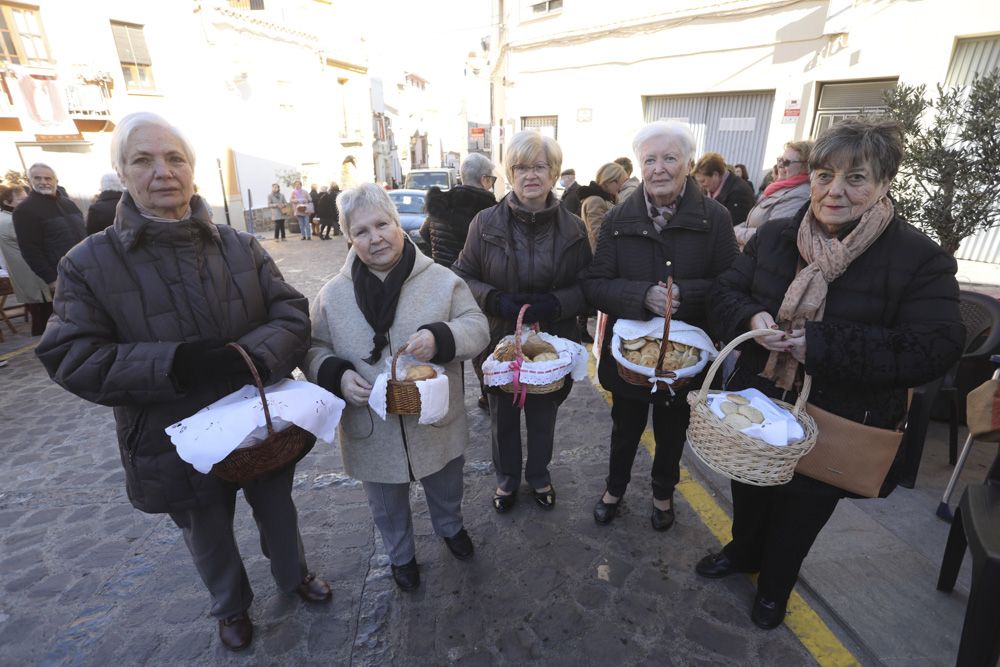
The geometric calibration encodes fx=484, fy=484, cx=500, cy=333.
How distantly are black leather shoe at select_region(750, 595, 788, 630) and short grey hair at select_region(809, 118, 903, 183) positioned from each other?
6.18 ft

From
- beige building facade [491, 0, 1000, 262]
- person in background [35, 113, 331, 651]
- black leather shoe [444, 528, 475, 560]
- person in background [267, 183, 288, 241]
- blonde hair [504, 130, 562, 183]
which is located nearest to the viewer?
person in background [35, 113, 331, 651]

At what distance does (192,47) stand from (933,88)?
20.0 meters

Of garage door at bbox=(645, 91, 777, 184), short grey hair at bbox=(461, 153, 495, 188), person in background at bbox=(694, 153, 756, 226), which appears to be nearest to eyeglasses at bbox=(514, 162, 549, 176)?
short grey hair at bbox=(461, 153, 495, 188)

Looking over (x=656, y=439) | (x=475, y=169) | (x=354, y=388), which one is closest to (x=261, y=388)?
(x=354, y=388)

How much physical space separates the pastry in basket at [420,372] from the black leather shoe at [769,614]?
6.15 feet

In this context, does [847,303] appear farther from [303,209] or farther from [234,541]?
[303,209]

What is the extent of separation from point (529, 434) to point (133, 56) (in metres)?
19.3

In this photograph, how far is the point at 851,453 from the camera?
184cm

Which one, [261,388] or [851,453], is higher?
[261,388]

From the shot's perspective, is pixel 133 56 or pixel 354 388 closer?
pixel 354 388

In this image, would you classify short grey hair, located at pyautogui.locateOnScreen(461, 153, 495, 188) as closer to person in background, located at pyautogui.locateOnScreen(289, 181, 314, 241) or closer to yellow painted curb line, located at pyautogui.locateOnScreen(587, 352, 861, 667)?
yellow painted curb line, located at pyautogui.locateOnScreen(587, 352, 861, 667)

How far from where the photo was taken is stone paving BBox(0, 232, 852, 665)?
2.23 metres

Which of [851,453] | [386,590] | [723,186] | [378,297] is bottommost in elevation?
[386,590]

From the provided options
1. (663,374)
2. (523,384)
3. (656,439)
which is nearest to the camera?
(663,374)
